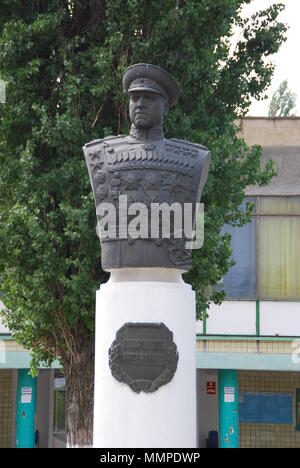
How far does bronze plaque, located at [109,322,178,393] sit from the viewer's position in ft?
16.3

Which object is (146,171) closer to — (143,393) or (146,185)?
(146,185)

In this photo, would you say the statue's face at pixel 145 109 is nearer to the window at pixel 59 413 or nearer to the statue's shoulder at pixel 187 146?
the statue's shoulder at pixel 187 146

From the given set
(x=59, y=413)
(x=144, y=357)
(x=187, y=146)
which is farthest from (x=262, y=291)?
→ (x=144, y=357)

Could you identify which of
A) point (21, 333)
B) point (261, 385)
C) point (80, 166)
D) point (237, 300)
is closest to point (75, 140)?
point (80, 166)

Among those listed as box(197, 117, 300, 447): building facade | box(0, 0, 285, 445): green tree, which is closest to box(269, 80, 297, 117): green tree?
box(197, 117, 300, 447): building facade

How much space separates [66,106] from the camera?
7.20 m

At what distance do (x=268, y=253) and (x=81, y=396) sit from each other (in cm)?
670

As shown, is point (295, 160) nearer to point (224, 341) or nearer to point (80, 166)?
point (224, 341)

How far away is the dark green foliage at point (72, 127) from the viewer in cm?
697

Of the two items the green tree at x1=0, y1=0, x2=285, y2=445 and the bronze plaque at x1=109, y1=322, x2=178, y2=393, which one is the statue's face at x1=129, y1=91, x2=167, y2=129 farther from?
the green tree at x1=0, y1=0, x2=285, y2=445

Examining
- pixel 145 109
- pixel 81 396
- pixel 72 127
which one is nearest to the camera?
pixel 145 109

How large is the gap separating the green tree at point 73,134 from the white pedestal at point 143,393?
176 centimetres

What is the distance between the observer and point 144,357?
16.3 ft

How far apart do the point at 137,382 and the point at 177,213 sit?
1.21 meters
